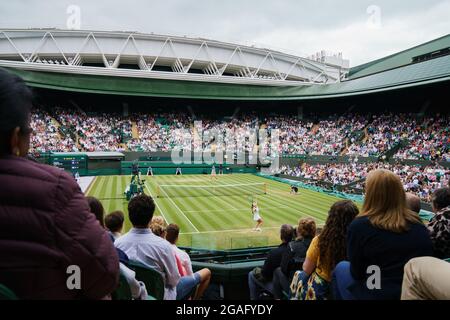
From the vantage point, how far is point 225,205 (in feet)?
74.0

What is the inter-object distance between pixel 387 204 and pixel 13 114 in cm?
299

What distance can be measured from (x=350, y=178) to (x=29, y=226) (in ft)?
99.7

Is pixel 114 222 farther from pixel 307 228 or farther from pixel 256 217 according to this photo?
pixel 256 217

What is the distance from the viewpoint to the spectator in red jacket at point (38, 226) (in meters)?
1.59

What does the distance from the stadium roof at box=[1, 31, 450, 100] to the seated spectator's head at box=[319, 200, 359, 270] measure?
32036mm

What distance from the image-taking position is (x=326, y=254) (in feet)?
12.9

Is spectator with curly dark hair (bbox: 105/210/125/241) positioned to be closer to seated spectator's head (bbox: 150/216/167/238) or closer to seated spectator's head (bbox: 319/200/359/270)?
seated spectator's head (bbox: 150/216/167/238)

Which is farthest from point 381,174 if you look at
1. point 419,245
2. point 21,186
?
point 21,186

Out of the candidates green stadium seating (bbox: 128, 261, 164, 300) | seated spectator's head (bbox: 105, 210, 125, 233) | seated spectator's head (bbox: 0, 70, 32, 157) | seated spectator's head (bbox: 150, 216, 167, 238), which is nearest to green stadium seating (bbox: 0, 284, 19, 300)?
seated spectator's head (bbox: 0, 70, 32, 157)

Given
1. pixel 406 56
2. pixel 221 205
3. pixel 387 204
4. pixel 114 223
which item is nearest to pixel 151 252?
pixel 114 223

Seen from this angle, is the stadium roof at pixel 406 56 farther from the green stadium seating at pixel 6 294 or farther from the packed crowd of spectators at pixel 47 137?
the green stadium seating at pixel 6 294

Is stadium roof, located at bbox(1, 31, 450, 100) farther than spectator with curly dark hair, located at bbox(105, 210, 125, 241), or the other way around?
stadium roof, located at bbox(1, 31, 450, 100)

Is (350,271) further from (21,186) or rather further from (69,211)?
(21,186)

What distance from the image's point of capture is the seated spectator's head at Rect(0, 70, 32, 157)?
1.66m
